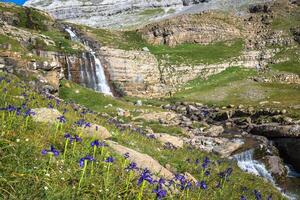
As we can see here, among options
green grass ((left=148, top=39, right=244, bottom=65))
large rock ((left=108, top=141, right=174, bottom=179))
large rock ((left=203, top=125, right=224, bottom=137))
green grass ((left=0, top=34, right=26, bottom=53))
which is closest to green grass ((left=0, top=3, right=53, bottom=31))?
green grass ((left=148, top=39, right=244, bottom=65))

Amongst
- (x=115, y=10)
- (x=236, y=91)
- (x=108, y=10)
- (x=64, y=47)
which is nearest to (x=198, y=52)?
(x=236, y=91)

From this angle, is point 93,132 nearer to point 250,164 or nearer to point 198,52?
point 250,164

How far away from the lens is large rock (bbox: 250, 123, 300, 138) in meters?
29.0

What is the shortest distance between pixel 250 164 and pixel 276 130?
316 inches

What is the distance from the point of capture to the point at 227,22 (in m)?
85.0

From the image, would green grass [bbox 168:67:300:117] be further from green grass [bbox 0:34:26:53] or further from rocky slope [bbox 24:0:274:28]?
rocky slope [bbox 24:0:274:28]

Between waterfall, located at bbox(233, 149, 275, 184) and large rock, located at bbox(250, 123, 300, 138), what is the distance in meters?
5.42

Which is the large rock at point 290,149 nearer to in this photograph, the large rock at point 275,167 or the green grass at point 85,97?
the large rock at point 275,167

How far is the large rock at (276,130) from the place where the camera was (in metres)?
29.0

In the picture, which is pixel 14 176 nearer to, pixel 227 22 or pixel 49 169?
pixel 49 169

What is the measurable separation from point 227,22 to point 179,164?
78334 mm

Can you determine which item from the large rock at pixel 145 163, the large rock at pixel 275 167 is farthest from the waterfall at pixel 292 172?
the large rock at pixel 145 163

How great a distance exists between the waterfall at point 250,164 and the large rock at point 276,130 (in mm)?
→ 5421

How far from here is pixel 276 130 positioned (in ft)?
100
